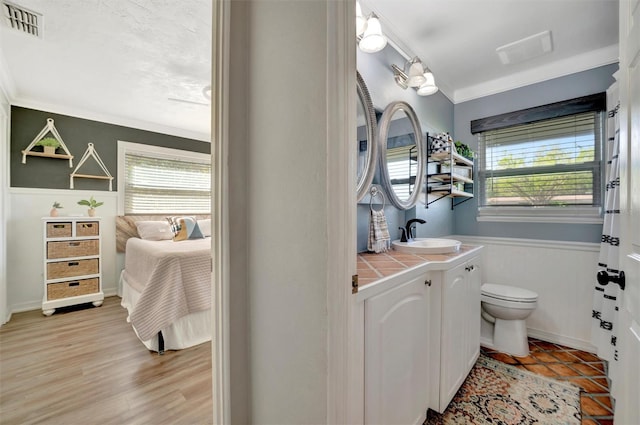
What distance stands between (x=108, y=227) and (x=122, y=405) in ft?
9.13

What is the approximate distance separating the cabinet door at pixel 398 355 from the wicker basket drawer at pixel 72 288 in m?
3.64

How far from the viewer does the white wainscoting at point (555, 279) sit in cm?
219

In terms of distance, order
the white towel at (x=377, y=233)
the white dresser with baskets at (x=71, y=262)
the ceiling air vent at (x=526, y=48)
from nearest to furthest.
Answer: the white towel at (x=377, y=233)
the ceiling air vent at (x=526, y=48)
the white dresser with baskets at (x=71, y=262)

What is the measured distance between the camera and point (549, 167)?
7.82 ft

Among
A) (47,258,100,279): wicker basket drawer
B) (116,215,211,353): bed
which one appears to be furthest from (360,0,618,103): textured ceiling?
(47,258,100,279): wicker basket drawer

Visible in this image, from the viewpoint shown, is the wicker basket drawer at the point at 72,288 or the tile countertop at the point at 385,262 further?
the wicker basket drawer at the point at 72,288

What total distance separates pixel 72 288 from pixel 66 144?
5.70 ft

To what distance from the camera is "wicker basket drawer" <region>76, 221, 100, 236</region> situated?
311 centimetres

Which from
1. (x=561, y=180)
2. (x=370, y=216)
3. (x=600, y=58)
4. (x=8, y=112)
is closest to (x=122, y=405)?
(x=370, y=216)

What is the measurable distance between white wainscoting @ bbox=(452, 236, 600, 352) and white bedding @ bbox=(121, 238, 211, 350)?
8.97 feet

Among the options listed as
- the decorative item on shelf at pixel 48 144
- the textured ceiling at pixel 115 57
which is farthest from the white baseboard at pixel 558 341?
the decorative item on shelf at pixel 48 144

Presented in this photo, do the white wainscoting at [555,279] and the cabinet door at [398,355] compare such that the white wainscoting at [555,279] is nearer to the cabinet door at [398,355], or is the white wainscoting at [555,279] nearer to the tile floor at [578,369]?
the tile floor at [578,369]

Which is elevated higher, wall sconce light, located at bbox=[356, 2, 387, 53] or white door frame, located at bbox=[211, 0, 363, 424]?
wall sconce light, located at bbox=[356, 2, 387, 53]

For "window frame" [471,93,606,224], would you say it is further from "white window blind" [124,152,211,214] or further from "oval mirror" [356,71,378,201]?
"white window blind" [124,152,211,214]
